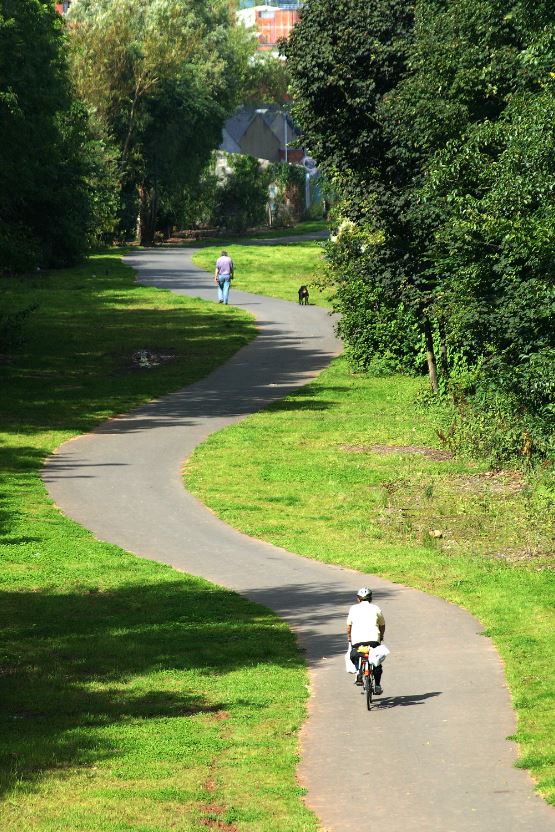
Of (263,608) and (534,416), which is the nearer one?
(263,608)

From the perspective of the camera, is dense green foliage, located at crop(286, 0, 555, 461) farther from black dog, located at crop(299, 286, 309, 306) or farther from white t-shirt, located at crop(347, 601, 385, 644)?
black dog, located at crop(299, 286, 309, 306)

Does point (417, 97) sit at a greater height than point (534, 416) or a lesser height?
greater

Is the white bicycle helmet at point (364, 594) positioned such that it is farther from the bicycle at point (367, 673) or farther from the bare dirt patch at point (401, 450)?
the bare dirt patch at point (401, 450)

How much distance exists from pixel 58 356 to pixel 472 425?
1619 cm

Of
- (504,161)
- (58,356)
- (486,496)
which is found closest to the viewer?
(504,161)

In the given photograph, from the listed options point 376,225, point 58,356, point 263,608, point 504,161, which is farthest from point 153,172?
point 263,608

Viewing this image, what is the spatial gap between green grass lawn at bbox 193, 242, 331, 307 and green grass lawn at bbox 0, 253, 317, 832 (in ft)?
102

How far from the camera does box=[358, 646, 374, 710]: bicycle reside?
1230 cm

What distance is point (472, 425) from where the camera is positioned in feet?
90.3

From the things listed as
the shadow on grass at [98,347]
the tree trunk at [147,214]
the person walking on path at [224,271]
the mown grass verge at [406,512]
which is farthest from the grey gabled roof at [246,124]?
the mown grass verge at [406,512]

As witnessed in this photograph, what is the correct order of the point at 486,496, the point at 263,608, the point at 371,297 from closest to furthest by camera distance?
1. the point at 263,608
2. the point at 486,496
3. the point at 371,297

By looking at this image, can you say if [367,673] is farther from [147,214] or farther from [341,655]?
[147,214]

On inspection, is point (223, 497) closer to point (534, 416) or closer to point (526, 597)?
point (534, 416)

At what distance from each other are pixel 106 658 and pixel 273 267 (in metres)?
52.7
